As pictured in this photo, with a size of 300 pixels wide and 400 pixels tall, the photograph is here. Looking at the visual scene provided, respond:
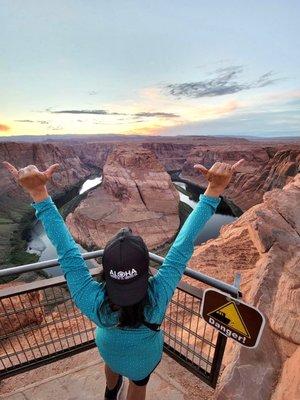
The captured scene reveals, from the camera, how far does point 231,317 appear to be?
2.43m

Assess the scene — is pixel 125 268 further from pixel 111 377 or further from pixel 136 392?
pixel 111 377

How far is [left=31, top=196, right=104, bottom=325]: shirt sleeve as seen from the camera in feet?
5.74

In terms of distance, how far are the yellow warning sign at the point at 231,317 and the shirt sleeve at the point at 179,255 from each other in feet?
2.64

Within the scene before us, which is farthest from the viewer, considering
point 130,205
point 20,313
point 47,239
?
point 130,205

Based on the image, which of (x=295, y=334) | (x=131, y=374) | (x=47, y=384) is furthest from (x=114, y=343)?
(x=295, y=334)

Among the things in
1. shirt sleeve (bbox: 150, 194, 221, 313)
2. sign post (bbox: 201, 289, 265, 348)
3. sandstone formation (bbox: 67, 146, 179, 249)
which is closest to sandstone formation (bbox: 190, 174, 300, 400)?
sign post (bbox: 201, 289, 265, 348)

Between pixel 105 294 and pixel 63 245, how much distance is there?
0.40 meters

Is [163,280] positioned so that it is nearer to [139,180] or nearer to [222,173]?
[222,173]

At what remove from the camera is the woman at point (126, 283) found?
1.56 metres

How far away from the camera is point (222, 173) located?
1.88 metres

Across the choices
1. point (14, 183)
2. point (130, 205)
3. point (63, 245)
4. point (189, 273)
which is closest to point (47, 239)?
point (130, 205)

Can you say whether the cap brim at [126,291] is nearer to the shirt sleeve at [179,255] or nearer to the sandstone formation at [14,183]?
the shirt sleeve at [179,255]

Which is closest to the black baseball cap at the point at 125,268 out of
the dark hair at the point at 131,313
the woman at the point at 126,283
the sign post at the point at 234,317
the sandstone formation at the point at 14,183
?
the woman at the point at 126,283

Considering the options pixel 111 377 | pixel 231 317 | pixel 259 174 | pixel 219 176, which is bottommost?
pixel 259 174
